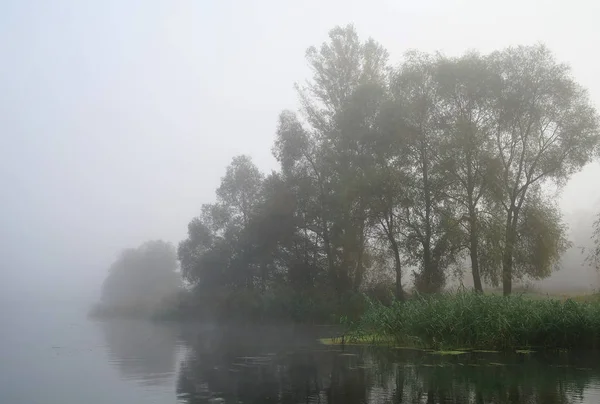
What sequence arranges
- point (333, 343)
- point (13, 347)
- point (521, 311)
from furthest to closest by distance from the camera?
point (13, 347), point (333, 343), point (521, 311)

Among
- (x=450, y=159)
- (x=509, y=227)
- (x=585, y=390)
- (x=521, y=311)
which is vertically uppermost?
(x=450, y=159)

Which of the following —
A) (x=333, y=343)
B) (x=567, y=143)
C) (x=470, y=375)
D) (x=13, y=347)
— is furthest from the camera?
(x=567, y=143)

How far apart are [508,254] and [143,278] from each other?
3488 cm

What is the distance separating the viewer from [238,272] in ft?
179

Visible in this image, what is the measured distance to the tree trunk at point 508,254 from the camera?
33.9 meters

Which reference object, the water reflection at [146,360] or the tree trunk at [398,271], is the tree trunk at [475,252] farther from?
the water reflection at [146,360]

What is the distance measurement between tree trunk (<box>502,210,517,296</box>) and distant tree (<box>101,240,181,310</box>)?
104 ft

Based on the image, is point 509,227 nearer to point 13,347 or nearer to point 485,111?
point 485,111

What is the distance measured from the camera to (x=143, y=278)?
56.8 m

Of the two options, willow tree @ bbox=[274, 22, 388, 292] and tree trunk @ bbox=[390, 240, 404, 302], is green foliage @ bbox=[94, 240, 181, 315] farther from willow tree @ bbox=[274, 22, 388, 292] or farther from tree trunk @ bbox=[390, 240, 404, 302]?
tree trunk @ bbox=[390, 240, 404, 302]

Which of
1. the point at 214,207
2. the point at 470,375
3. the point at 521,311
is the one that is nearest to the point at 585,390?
the point at 470,375

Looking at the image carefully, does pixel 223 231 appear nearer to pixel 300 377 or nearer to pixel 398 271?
pixel 398 271

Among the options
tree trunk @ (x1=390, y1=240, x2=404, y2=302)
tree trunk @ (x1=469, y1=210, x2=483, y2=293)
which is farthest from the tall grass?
tree trunk @ (x1=390, y1=240, x2=404, y2=302)

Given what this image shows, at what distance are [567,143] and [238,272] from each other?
3034 centimetres
